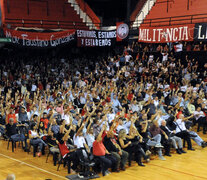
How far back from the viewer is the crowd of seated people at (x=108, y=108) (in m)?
8.21

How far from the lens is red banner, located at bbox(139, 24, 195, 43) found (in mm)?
16672

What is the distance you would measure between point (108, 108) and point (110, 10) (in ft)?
58.9

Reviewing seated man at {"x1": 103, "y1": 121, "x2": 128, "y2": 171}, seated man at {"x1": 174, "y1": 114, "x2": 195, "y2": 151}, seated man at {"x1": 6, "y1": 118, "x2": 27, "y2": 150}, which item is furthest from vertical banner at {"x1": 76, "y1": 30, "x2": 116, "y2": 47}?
seated man at {"x1": 103, "y1": 121, "x2": 128, "y2": 171}

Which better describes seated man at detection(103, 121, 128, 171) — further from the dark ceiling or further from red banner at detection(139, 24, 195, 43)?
the dark ceiling

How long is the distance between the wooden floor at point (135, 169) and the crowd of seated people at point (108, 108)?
32 cm

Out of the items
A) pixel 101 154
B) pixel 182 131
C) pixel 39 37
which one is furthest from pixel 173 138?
pixel 39 37

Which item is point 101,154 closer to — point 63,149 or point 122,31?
point 63,149

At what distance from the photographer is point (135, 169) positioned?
26.8ft

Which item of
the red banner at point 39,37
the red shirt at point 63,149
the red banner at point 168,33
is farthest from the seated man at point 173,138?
the red banner at point 39,37

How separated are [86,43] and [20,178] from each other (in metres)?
14.4

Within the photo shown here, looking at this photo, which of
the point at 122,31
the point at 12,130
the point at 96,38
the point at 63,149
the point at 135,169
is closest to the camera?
the point at 63,149

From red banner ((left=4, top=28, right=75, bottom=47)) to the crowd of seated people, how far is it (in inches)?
67.2

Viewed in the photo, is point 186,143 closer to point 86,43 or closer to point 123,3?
point 86,43

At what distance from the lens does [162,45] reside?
21141mm
